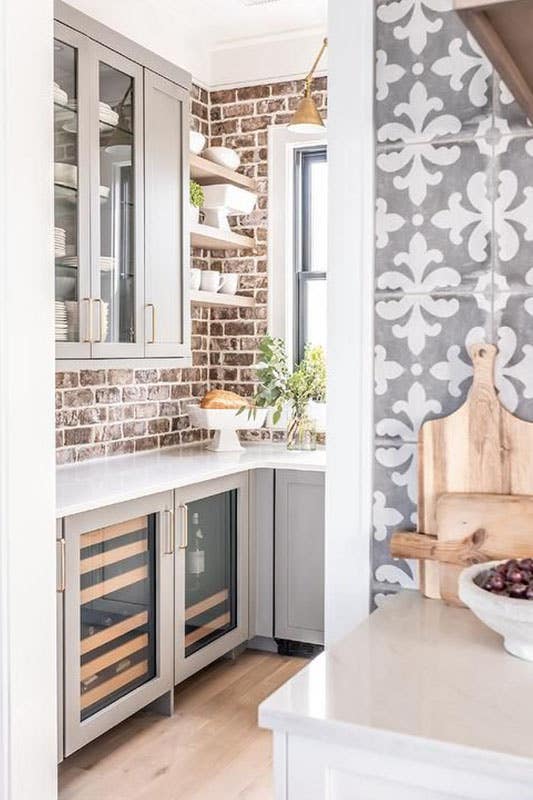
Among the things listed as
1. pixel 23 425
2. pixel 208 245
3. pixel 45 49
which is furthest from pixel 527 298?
pixel 208 245

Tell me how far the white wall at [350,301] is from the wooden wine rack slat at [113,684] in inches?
60.7

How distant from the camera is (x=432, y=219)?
4.67 ft

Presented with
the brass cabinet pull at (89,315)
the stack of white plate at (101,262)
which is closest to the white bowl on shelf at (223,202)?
the stack of white plate at (101,262)

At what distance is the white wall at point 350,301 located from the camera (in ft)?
4.80

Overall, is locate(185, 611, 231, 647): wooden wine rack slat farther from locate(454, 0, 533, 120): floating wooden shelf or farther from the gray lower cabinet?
locate(454, 0, 533, 120): floating wooden shelf

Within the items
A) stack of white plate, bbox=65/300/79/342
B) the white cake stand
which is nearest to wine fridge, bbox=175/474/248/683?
the white cake stand

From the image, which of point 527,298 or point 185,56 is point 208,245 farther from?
point 527,298

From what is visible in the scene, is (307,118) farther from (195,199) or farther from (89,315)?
(89,315)

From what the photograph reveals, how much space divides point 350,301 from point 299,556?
2.40 m

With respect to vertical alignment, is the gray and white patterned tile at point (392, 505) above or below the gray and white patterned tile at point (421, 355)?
below

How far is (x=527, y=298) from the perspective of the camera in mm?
1365

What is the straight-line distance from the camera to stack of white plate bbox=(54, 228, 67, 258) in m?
2.84

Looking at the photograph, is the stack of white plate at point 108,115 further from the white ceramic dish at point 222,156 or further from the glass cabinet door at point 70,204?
the white ceramic dish at point 222,156

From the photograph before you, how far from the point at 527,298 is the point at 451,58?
1.35ft
